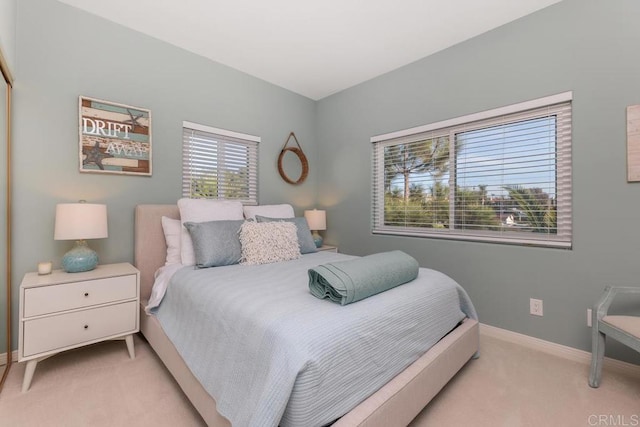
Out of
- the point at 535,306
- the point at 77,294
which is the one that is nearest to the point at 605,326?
the point at 535,306

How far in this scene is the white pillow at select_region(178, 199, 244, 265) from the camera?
7.41ft

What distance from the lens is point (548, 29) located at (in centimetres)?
217

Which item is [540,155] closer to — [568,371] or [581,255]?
[581,255]

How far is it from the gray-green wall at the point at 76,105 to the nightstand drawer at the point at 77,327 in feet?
1.84

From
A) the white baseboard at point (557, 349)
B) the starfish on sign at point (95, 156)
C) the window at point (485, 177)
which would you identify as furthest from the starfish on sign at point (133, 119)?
the white baseboard at point (557, 349)

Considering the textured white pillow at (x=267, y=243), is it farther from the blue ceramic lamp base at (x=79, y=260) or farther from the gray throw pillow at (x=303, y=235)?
the blue ceramic lamp base at (x=79, y=260)

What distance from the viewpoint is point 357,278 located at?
4.56ft

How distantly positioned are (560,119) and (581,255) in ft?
3.35

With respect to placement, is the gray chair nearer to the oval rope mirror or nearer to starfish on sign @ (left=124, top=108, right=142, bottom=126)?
the oval rope mirror

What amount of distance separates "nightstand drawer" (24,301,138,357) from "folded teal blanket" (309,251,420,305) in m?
1.47

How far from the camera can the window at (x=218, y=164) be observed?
9.35ft

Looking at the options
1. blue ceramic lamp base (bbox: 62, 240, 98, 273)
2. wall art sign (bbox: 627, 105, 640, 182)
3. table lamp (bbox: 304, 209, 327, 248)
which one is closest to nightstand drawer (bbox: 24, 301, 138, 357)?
blue ceramic lamp base (bbox: 62, 240, 98, 273)

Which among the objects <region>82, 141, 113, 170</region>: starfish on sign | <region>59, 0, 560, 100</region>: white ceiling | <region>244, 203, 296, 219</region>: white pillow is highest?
<region>59, 0, 560, 100</region>: white ceiling

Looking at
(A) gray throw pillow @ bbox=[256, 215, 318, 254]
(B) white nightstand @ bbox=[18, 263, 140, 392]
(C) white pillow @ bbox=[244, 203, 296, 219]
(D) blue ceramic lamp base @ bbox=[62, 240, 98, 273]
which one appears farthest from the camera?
(C) white pillow @ bbox=[244, 203, 296, 219]
